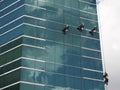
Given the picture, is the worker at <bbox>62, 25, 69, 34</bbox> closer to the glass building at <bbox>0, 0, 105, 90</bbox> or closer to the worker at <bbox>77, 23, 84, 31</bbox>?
the glass building at <bbox>0, 0, 105, 90</bbox>

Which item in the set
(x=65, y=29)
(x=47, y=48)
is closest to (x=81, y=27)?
(x=65, y=29)

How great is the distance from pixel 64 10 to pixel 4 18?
599 inches

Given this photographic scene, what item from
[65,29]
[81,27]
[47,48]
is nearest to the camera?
[47,48]

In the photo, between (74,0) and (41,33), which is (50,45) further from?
(74,0)

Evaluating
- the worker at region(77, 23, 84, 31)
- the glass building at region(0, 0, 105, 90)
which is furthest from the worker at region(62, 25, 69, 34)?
the worker at region(77, 23, 84, 31)

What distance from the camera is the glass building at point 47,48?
301 feet

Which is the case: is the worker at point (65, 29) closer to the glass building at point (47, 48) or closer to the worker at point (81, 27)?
the glass building at point (47, 48)

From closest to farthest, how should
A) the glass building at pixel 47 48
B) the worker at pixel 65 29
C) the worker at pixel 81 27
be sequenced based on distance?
the glass building at pixel 47 48, the worker at pixel 65 29, the worker at pixel 81 27

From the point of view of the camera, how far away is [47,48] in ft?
311

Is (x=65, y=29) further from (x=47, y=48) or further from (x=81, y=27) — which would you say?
(x=47, y=48)

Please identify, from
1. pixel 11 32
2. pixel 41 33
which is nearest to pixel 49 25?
pixel 41 33

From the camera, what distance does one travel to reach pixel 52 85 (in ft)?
300

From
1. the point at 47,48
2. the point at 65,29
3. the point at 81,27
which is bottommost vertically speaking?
the point at 47,48

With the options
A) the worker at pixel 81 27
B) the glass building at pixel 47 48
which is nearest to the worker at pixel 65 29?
the glass building at pixel 47 48
